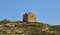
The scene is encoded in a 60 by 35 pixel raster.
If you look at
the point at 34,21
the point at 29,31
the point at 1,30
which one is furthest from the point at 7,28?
the point at 34,21

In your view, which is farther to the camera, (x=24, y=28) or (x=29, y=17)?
(x=29, y=17)

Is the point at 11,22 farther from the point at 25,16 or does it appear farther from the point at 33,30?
the point at 33,30

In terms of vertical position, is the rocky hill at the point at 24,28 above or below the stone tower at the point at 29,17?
below

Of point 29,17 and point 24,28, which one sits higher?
point 29,17

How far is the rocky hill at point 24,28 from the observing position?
38375 millimetres

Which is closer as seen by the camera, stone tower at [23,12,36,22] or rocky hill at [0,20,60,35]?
rocky hill at [0,20,60,35]

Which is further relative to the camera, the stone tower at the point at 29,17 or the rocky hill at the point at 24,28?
the stone tower at the point at 29,17

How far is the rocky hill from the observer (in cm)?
3838

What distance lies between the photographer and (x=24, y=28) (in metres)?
39.9

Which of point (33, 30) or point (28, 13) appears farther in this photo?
point (28, 13)

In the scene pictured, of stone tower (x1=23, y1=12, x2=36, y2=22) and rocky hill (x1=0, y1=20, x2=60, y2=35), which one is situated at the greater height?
stone tower (x1=23, y1=12, x2=36, y2=22)

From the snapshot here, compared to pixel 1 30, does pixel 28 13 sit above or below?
above

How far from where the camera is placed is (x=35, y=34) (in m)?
38.5

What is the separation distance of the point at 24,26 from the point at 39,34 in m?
3.82
